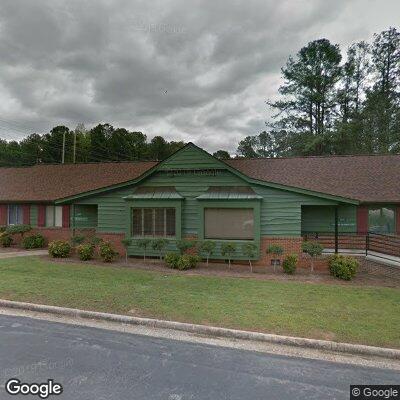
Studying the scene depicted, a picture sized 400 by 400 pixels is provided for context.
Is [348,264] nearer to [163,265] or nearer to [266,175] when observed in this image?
[163,265]

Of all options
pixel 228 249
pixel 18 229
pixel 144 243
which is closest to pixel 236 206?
pixel 228 249

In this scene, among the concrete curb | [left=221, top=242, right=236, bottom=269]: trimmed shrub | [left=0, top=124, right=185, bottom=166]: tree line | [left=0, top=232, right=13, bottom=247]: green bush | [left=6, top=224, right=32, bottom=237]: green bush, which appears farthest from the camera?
[left=0, top=124, right=185, bottom=166]: tree line

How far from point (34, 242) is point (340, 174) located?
18210mm

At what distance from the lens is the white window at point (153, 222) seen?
43.5 ft

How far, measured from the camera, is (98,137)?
65.2m

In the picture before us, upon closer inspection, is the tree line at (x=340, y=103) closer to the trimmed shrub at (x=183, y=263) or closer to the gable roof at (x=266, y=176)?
the gable roof at (x=266, y=176)

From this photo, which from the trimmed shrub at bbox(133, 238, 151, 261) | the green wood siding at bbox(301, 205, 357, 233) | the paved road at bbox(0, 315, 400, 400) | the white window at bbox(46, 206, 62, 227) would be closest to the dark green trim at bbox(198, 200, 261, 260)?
the trimmed shrub at bbox(133, 238, 151, 261)

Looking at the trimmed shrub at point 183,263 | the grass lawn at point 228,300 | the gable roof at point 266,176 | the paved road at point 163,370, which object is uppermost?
the gable roof at point 266,176

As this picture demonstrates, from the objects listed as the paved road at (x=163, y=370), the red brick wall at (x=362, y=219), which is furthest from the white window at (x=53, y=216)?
the red brick wall at (x=362, y=219)

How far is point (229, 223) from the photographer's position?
12617mm

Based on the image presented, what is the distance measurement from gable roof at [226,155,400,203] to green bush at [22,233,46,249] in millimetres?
12917

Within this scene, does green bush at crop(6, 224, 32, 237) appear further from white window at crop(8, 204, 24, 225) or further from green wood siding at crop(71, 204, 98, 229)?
white window at crop(8, 204, 24, 225)

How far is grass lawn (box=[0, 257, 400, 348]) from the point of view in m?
5.75

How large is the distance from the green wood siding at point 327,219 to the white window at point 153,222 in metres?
7.30
